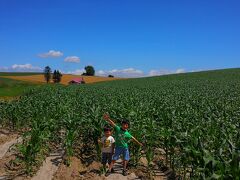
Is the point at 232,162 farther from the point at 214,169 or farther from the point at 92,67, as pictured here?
the point at 92,67

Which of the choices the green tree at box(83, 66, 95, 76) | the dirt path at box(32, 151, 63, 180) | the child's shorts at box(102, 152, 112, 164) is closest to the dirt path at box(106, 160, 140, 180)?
the child's shorts at box(102, 152, 112, 164)

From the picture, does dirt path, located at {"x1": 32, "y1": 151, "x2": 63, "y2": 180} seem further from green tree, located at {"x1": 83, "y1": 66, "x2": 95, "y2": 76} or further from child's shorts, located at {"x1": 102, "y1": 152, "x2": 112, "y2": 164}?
green tree, located at {"x1": 83, "y1": 66, "x2": 95, "y2": 76}

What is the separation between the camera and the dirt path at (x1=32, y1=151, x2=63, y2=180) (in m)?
8.94

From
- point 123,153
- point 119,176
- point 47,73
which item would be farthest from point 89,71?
point 119,176

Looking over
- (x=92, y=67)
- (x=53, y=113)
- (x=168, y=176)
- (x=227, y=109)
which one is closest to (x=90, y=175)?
(x=168, y=176)

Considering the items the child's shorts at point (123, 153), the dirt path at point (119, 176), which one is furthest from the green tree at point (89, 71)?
the child's shorts at point (123, 153)

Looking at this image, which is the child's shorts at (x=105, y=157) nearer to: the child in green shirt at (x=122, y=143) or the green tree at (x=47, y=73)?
the child in green shirt at (x=122, y=143)

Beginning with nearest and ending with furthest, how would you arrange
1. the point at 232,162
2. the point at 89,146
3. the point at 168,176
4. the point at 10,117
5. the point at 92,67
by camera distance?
the point at 232,162
the point at 168,176
the point at 89,146
the point at 10,117
the point at 92,67

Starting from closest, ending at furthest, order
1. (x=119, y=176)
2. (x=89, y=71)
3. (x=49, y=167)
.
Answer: (x=119, y=176), (x=49, y=167), (x=89, y=71)

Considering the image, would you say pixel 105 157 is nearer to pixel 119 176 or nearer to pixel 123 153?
pixel 123 153

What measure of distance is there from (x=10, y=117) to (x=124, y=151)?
8615 mm

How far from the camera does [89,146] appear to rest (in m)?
11.6

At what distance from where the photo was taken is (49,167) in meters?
9.65

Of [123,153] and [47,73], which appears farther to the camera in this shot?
[47,73]
